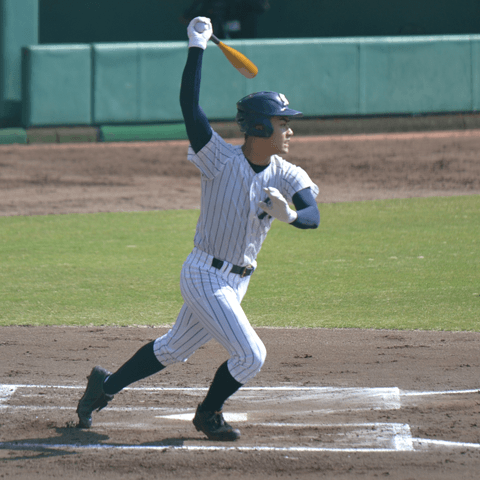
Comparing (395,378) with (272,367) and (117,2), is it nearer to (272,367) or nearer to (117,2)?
(272,367)

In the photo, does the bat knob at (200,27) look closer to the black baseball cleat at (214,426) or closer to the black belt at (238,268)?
the black belt at (238,268)

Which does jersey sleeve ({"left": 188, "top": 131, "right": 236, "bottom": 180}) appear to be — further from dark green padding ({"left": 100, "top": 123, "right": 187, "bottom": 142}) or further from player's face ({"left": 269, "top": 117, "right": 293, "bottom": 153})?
dark green padding ({"left": 100, "top": 123, "right": 187, "bottom": 142})

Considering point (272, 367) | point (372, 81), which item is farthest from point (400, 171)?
point (272, 367)

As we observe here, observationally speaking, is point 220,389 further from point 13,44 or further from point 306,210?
point 13,44

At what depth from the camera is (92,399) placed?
3.53 m

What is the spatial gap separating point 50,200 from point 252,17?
6.12 metres

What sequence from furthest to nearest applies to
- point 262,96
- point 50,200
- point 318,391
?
point 50,200 → point 318,391 → point 262,96

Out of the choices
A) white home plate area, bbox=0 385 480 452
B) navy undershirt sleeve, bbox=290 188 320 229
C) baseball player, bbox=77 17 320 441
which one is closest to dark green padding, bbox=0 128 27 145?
white home plate area, bbox=0 385 480 452

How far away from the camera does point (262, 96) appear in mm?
3299

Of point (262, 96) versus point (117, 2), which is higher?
point (117, 2)

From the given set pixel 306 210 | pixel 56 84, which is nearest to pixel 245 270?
pixel 306 210

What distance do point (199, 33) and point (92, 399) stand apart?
1.70m

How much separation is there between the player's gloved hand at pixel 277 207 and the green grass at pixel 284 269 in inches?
101

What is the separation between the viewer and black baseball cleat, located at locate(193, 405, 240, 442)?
132 inches
